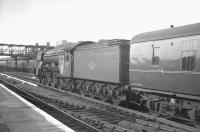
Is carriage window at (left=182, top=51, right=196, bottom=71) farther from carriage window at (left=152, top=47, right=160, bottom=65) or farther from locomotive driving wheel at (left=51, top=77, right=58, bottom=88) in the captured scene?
locomotive driving wheel at (left=51, top=77, right=58, bottom=88)

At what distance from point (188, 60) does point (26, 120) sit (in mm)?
5908

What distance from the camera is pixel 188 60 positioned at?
8594mm

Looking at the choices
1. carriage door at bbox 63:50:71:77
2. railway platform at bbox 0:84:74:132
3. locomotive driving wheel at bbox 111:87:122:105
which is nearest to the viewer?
railway platform at bbox 0:84:74:132

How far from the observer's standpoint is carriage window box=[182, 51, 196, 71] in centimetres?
841

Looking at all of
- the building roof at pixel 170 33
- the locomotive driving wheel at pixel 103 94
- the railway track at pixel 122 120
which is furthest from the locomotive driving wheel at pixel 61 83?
the building roof at pixel 170 33

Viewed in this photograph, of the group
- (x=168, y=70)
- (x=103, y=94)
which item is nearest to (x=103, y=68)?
(x=103, y=94)

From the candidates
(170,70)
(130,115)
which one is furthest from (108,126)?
(170,70)

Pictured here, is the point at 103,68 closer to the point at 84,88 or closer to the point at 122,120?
the point at 84,88

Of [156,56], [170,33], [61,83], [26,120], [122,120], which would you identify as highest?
[170,33]

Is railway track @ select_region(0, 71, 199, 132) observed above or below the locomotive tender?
below

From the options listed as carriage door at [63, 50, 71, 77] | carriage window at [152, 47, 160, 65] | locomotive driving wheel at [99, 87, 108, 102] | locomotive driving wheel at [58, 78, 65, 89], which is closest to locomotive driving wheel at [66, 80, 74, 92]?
carriage door at [63, 50, 71, 77]

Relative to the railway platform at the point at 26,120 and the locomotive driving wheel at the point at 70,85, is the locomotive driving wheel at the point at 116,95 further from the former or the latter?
the locomotive driving wheel at the point at 70,85

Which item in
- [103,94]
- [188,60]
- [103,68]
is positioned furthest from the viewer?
[103,94]

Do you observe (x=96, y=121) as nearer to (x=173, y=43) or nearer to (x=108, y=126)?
(x=108, y=126)
